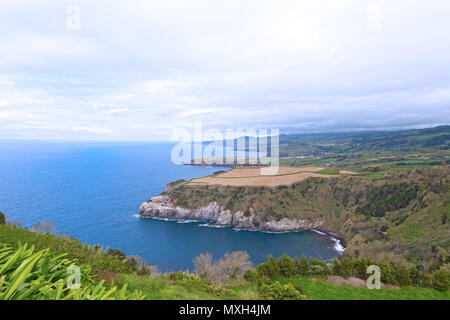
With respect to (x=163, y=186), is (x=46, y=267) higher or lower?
higher

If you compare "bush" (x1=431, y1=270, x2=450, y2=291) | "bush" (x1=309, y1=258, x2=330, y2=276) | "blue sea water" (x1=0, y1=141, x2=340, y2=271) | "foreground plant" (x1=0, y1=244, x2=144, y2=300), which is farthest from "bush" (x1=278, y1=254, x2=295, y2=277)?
"blue sea water" (x1=0, y1=141, x2=340, y2=271)

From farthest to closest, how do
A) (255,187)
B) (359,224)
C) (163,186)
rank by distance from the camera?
(163,186), (255,187), (359,224)

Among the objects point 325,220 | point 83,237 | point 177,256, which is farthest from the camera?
point 325,220

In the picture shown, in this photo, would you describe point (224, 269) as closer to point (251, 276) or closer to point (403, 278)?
point (251, 276)

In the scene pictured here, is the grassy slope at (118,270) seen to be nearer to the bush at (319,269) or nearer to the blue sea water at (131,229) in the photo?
the bush at (319,269)

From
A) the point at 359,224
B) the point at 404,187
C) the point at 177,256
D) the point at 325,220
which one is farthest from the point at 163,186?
the point at 404,187

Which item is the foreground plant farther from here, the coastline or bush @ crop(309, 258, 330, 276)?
the coastline

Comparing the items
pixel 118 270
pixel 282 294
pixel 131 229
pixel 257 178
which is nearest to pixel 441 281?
pixel 282 294

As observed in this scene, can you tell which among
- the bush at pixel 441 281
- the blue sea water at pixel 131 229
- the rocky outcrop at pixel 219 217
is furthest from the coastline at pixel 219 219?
the bush at pixel 441 281

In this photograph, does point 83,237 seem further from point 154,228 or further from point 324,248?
point 324,248
